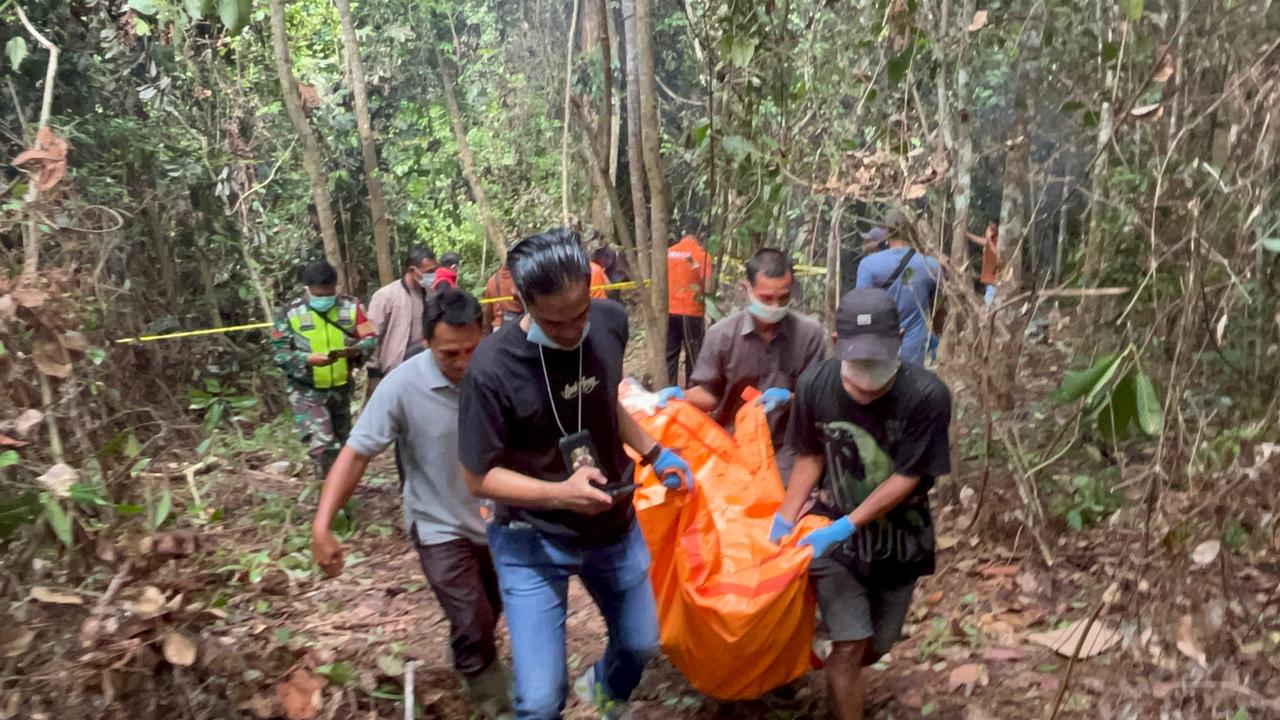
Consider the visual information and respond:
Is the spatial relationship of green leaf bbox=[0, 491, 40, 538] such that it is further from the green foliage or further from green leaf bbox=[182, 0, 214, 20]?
the green foliage

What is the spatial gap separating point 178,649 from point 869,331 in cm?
225

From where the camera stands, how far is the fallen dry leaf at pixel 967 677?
3.86m

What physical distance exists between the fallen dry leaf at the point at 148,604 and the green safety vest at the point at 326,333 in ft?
11.3

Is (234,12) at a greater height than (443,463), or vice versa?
(234,12)

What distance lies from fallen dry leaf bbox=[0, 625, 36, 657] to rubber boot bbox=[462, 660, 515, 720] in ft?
4.63

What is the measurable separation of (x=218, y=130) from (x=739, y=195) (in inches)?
239

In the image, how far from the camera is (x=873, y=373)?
3.17 metres

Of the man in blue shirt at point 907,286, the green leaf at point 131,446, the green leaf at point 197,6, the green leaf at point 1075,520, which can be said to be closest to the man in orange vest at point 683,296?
the man in blue shirt at point 907,286

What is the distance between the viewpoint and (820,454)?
3.44 metres

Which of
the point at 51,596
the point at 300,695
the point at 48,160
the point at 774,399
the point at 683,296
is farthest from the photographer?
the point at 683,296

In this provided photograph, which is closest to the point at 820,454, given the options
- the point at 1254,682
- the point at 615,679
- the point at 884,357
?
the point at 884,357

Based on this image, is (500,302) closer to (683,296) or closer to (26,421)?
(683,296)

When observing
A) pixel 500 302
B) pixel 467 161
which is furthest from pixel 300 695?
pixel 467 161

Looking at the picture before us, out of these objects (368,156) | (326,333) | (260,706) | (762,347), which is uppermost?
(368,156)
